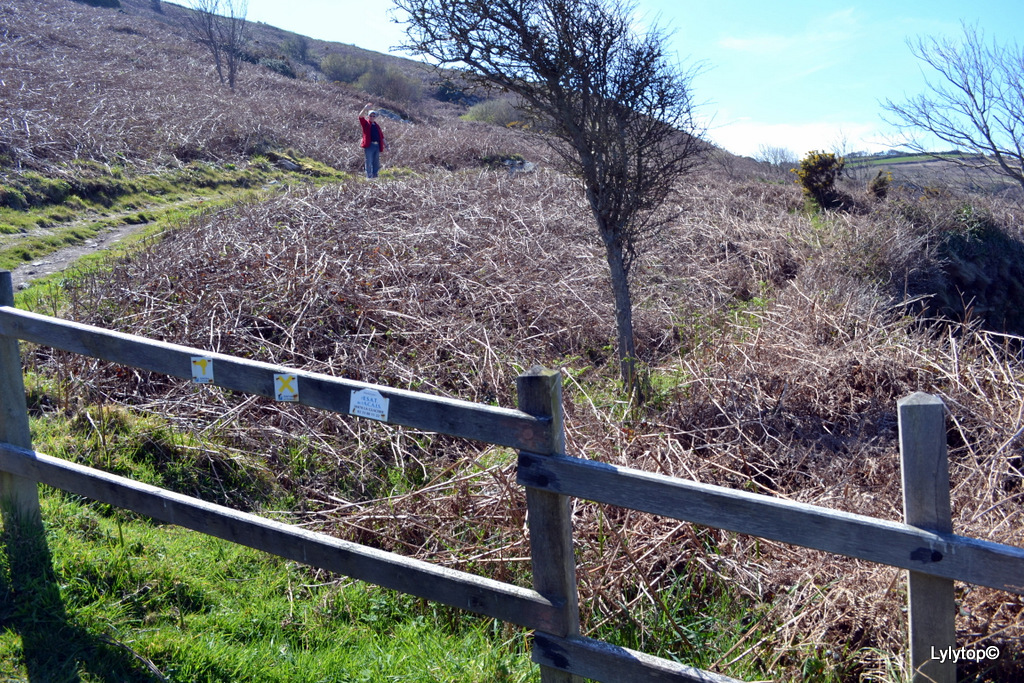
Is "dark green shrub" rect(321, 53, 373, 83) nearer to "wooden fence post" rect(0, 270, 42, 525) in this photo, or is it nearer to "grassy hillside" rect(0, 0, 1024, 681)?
"grassy hillside" rect(0, 0, 1024, 681)

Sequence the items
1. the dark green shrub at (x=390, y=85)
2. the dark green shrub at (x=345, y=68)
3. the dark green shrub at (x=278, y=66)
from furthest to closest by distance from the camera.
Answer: the dark green shrub at (x=345, y=68)
the dark green shrub at (x=390, y=85)
the dark green shrub at (x=278, y=66)

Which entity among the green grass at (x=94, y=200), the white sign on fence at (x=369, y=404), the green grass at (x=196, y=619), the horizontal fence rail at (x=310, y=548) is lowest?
the green grass at (x=196, y=619)

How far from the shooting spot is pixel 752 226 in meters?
11.7

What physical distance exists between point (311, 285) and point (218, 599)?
430 cm

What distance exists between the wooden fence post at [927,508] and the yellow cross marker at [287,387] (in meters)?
2.17

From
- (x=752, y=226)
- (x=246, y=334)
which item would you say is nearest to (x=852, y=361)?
(x=246, y=334)

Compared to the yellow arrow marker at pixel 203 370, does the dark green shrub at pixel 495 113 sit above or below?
above

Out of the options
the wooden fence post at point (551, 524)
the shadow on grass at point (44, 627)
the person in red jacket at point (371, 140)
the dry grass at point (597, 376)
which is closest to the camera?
the wooden fence post at point (551, 524)

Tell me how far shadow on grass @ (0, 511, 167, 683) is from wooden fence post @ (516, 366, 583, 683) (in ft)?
5.48

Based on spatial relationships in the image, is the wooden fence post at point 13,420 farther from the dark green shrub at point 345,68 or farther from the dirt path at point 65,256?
the dark green shrub at point 345,68

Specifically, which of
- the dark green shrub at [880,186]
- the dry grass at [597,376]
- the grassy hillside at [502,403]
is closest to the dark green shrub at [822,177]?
the dark green shrub at [880,186]

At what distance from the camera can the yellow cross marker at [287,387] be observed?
9.37ft

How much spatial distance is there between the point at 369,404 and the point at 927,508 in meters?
1.89

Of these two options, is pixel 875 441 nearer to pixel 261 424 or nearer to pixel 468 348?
pixel 468 348
